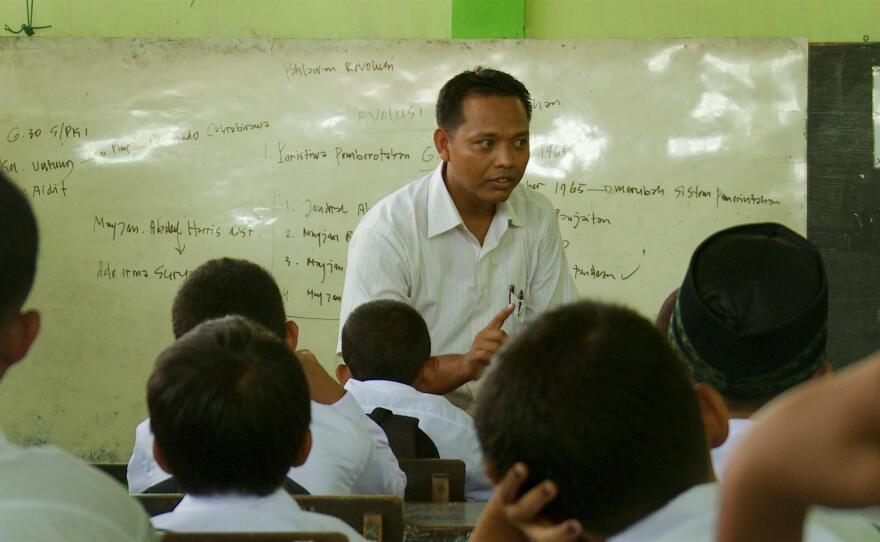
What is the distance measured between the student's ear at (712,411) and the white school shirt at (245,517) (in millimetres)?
528

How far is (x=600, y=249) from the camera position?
16.8ft

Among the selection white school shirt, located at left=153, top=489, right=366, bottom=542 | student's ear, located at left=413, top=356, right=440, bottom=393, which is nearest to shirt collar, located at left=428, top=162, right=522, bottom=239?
student's ear, located at left=413, top=356, right=440, bottom=393

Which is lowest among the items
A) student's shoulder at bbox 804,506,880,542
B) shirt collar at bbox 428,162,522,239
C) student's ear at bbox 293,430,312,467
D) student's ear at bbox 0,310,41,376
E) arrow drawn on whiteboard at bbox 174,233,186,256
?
student's ear at bbox 293,430,312,467

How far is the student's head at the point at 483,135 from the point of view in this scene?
325cm

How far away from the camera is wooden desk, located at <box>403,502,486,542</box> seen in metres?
1.85

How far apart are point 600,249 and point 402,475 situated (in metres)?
3.00

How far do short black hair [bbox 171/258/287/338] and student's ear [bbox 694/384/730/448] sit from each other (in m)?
1.41

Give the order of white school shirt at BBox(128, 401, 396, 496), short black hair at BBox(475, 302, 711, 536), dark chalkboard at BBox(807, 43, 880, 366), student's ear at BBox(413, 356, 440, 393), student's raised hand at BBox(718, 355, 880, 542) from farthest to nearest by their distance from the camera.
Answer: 1. dark chalkboard at BBox(807, 43, 880, 366)
2. student's ear at BBox(413, 356, 440, 393)
3. white school shirt at BBox(128, 401, 396, 496)
4. short black hair at BBox(475, 302, 711, 536)
5. student's raised hand at BBox(718, 355, 880, 542)

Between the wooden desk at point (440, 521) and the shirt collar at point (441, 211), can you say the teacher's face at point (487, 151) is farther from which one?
the wooden desk at point (440, 521)

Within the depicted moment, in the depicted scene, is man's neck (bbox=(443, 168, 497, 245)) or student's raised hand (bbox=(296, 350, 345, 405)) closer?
student's raised hand (bbox=(296, 350, 345, 405))

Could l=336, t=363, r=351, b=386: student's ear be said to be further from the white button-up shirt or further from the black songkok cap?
the black songkok cap

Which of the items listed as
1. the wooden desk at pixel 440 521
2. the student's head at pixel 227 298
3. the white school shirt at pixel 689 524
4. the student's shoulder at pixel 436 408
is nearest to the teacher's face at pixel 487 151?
the student's shoulder at pixel 436 408

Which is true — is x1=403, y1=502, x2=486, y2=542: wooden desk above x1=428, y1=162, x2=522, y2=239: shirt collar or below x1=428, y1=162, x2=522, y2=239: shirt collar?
below

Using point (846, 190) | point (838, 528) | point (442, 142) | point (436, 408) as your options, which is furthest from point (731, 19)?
point (838, 528)
